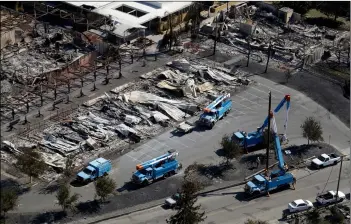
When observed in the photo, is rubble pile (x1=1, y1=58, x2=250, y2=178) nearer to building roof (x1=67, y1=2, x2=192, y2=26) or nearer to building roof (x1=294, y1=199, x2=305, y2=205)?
building roof (x1=67, y1=2, x2=192, y2=26)

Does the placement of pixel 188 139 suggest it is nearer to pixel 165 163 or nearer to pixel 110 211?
pixel 165 163

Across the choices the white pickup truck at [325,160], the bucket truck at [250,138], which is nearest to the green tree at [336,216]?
the white pickup truck at [325,160]

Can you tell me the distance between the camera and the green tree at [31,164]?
53375 mm

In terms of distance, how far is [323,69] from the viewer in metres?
74.6

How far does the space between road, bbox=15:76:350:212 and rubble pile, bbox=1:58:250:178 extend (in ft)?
5.63

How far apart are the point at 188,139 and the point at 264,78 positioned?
45.9ft

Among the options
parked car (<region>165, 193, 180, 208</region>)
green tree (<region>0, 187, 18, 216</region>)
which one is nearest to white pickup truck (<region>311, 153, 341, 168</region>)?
parked car (<region>165, 193, 180, 208</region>)

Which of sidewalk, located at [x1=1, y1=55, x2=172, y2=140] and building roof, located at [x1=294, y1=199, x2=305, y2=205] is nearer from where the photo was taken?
building roof, located at [x1=294, y1=199, x2=305, y2=205]

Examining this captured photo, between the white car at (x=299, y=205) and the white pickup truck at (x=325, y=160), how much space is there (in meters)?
5.74

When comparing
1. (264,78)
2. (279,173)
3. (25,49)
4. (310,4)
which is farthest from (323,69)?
(25,49)

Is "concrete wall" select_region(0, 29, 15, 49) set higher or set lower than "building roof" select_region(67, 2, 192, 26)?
lower

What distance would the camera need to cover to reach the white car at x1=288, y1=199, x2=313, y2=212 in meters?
52.1

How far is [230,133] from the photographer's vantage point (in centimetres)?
6241

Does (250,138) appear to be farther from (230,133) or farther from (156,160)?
(156,160)
